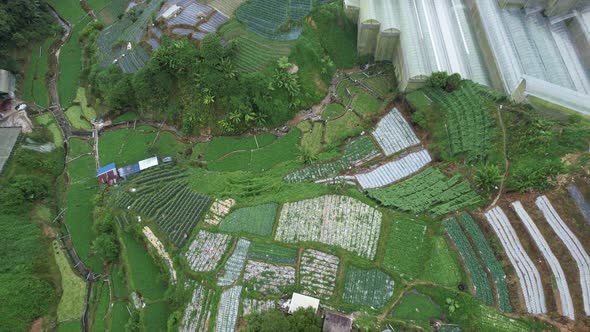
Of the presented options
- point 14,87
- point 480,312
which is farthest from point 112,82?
point 480,312

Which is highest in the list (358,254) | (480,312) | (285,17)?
(285,17)

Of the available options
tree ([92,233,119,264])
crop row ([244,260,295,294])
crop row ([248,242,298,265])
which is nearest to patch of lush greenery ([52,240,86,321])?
tree ([92,233,119,264])

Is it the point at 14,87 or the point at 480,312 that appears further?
the point at 14,87

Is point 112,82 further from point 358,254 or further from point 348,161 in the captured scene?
point 358,254

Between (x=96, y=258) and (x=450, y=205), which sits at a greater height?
(x=96, y=258)

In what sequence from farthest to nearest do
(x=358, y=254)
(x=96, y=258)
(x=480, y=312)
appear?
1. (x=96, y=258)
2. (x=358, y=254)
3. (x=480, y=312)

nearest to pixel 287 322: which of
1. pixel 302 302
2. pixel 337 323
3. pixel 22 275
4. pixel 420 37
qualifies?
pixel 302 302

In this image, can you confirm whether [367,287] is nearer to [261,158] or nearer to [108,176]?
[261,158]
